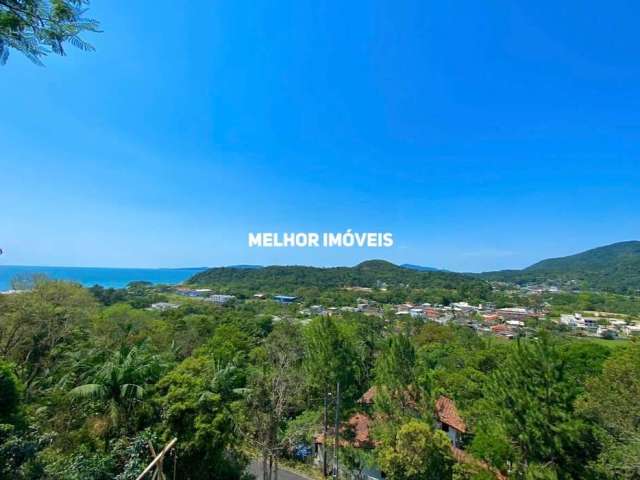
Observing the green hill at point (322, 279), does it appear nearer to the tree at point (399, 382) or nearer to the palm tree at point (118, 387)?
the tree at point (399, 382)

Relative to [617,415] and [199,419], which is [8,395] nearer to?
[199,419]

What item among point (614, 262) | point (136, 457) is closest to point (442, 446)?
point (136, 457)

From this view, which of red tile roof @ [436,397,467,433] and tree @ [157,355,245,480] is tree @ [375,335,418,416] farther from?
tree @ [157,355,245,480]

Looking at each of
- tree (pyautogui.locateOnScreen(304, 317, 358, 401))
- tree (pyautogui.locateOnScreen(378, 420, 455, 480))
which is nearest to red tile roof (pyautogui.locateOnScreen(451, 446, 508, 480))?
tree (pyautogui.locateOnScreen(378, 420, 455, 480))

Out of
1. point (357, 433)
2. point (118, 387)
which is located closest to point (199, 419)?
point (118, 387)

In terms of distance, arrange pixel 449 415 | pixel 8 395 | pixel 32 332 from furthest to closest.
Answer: pixel 449 415
pixel 32 332
pixel 8 395
